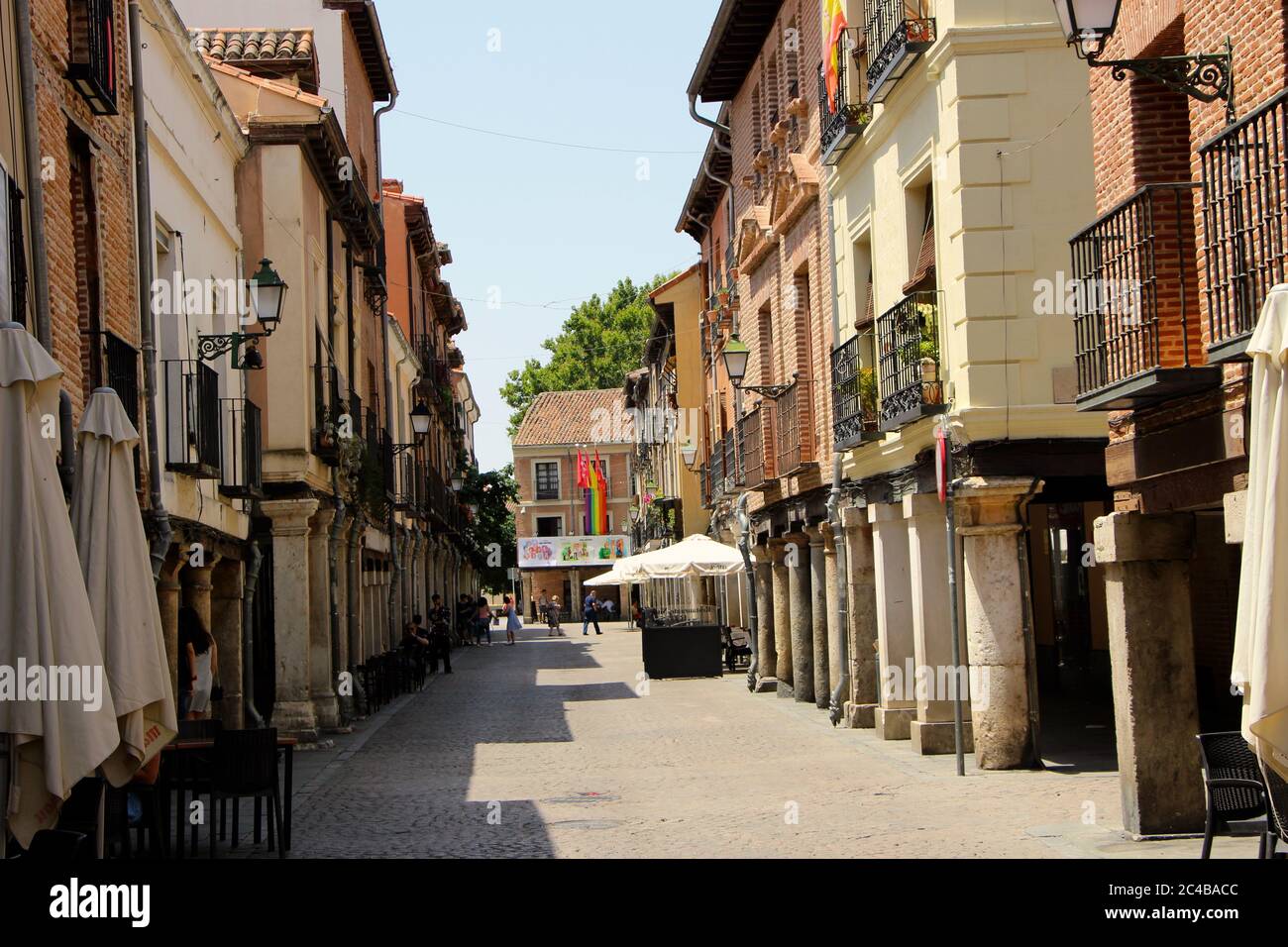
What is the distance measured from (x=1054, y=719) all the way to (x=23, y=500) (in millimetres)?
14853

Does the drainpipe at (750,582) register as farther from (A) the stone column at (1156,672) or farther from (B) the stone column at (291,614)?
(A) the stone column at (1156,672)

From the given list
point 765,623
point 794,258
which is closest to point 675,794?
point 794,258

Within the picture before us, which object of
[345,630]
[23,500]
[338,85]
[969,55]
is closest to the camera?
[23,500]

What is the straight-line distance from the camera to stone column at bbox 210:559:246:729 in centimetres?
1859

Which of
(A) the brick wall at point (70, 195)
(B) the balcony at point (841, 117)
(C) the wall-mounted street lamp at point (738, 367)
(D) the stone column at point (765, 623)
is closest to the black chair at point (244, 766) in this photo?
(A) the brick wall at point (70, 195)

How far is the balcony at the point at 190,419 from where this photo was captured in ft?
49.3

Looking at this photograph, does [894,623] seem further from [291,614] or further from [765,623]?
[765,623]

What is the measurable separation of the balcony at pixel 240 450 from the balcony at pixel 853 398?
6579 mm

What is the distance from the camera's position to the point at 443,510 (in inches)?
1844

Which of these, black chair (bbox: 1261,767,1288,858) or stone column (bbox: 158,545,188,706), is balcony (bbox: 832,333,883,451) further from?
black chair (bbox: 1261,767,1288,858)

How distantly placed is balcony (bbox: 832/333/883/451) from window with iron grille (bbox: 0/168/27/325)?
9.35 metres

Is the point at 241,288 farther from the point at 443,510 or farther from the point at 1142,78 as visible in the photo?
the point at 443,510

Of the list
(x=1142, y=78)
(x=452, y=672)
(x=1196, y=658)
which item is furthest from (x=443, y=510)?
(x=1142, y=78)

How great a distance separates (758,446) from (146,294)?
1242 cm
